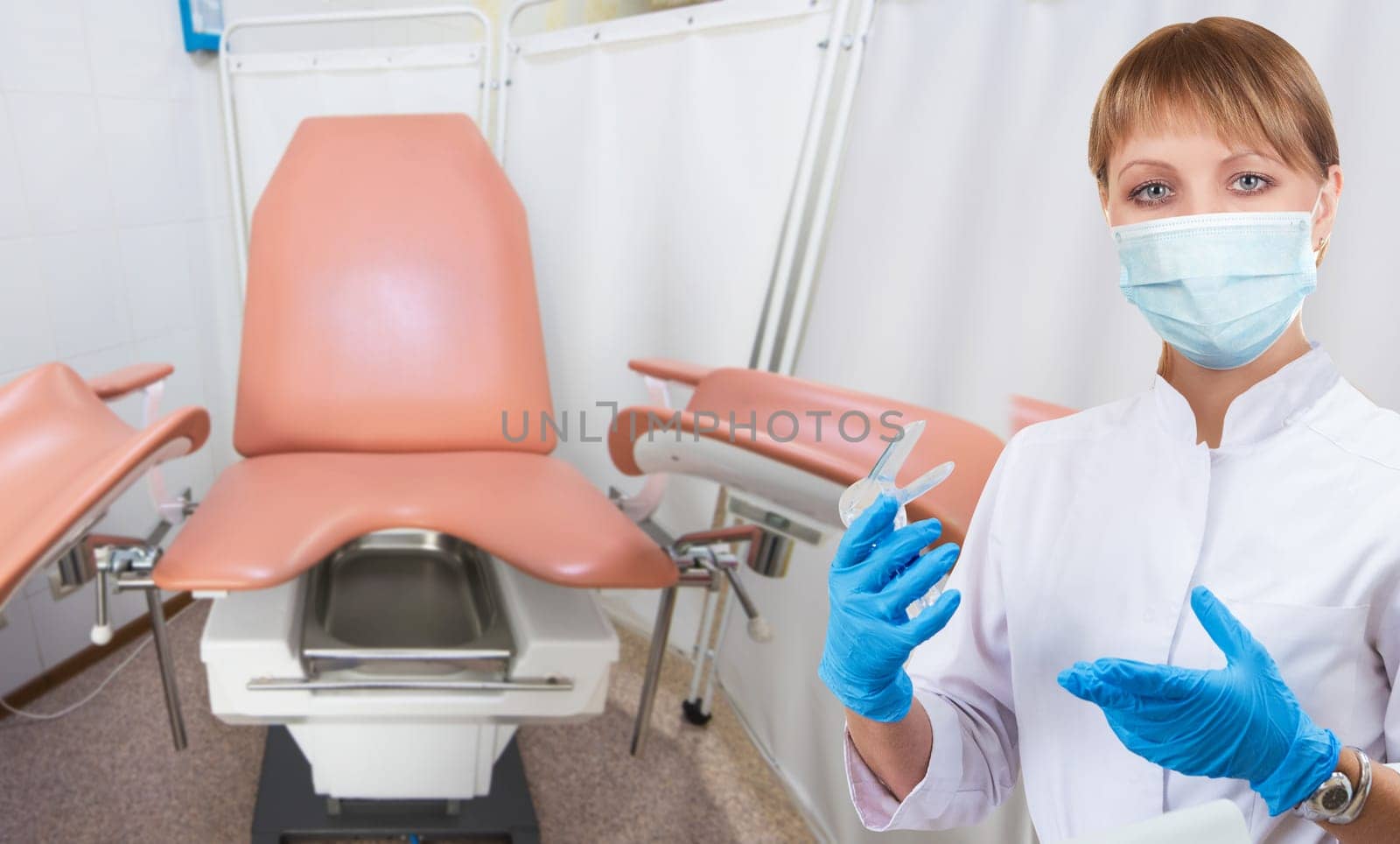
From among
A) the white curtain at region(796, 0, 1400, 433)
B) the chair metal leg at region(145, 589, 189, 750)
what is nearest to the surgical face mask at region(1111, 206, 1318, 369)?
the white curtain at region(796, 0, 1400, 433)

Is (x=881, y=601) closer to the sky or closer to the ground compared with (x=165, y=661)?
closer to the sky

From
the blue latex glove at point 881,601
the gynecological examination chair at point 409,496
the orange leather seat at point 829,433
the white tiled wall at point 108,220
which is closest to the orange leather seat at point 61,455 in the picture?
the gynecological examination chair at point 409,496

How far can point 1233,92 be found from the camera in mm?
479

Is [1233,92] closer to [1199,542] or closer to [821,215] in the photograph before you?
[1199,542]

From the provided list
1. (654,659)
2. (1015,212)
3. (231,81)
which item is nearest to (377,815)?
(654,659)

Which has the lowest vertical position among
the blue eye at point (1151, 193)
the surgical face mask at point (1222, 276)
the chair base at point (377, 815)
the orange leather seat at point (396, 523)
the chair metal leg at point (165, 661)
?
the chair base at point (377, 815)

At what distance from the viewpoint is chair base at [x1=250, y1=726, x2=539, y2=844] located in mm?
1545

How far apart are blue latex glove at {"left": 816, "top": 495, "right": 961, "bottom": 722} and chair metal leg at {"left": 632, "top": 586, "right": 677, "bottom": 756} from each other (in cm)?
82

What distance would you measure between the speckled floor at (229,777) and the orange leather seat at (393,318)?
0.60 meters

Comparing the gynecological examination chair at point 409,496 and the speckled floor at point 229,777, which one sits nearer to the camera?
the gynecological examination chair at point 409,496

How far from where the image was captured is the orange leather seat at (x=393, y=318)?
5.64 feet

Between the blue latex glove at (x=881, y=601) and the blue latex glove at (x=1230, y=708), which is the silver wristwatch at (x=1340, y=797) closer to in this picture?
the blue latex glove at (x=1230, y=708)

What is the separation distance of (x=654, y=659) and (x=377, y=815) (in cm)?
57

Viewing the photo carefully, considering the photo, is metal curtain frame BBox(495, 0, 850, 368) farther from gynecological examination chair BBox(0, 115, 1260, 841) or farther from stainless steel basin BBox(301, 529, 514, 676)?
stainless steel basin BBox(301, 529, 514, 676)
